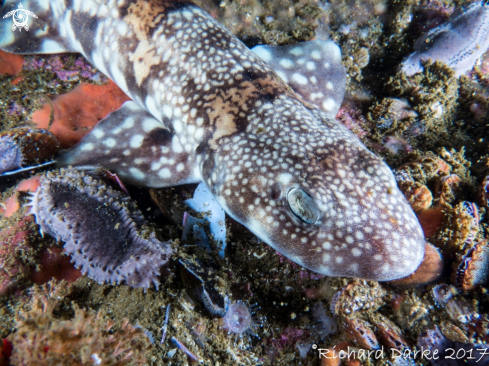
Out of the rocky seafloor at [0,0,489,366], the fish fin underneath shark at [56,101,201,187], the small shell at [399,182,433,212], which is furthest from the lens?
the fish fin underneath shark at [56,101,201,187]

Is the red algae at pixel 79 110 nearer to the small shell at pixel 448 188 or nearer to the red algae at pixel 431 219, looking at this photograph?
the red algae at pixel 431 219

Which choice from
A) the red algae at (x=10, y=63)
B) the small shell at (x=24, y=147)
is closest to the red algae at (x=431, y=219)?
the small shell at (x=24, y=147)

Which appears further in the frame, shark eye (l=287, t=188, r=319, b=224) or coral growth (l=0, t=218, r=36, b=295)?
coral growth (l=0, t=218, r=36, b=295)

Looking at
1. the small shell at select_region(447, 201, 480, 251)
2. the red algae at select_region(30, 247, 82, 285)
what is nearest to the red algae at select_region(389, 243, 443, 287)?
the small shell at select_region(447, 201, 480, 251)

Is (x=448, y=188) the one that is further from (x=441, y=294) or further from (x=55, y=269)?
(x=55, y=269)

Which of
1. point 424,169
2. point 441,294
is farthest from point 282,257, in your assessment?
point 424,169

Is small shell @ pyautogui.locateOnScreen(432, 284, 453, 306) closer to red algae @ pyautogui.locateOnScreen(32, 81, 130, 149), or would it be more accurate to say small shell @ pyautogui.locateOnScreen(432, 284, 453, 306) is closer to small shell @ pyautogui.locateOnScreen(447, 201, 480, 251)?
small shell @ pyautogui.locateOnScreen(447, 201, 480, 251)
